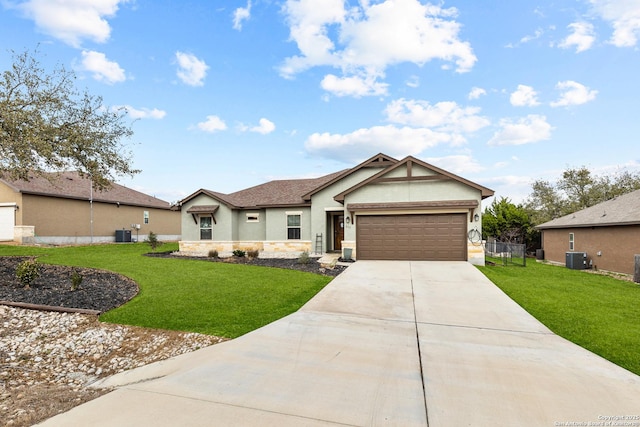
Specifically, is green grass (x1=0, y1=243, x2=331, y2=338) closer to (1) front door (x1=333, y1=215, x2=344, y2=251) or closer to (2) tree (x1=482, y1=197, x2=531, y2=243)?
(1) front door (x1=333, y1=215, x2=344, y2=251)

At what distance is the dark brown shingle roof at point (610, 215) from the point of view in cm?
1486

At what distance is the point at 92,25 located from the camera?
38.1 feet

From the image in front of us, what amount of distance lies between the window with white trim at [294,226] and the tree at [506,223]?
65.1 feet

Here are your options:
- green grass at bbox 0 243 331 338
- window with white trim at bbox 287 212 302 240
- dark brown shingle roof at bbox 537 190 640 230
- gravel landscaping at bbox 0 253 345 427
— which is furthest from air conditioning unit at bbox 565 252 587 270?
gravel landscaping at bbox 0 253 345 427

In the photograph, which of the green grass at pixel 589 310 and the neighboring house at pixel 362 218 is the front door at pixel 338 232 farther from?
the green grass at pixel 589 310

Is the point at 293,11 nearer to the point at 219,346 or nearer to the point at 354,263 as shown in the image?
the point at 354,263

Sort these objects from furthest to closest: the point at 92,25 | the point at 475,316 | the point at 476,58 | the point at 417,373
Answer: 1. the point at 476,58
2. the point at 92,25
3. the point at 475,316
4. the point at 417,373

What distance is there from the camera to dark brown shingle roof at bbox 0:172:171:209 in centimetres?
2006

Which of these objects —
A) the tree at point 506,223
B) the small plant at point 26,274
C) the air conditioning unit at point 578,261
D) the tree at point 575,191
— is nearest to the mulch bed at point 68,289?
the small plant at point 26,274

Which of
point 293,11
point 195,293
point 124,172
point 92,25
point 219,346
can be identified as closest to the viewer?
point 219,346

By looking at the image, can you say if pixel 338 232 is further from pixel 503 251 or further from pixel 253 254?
pixel 503 251

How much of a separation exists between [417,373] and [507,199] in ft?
97.6

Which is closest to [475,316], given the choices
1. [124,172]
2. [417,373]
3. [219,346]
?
[417,373]

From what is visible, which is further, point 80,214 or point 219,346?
point 80,214
